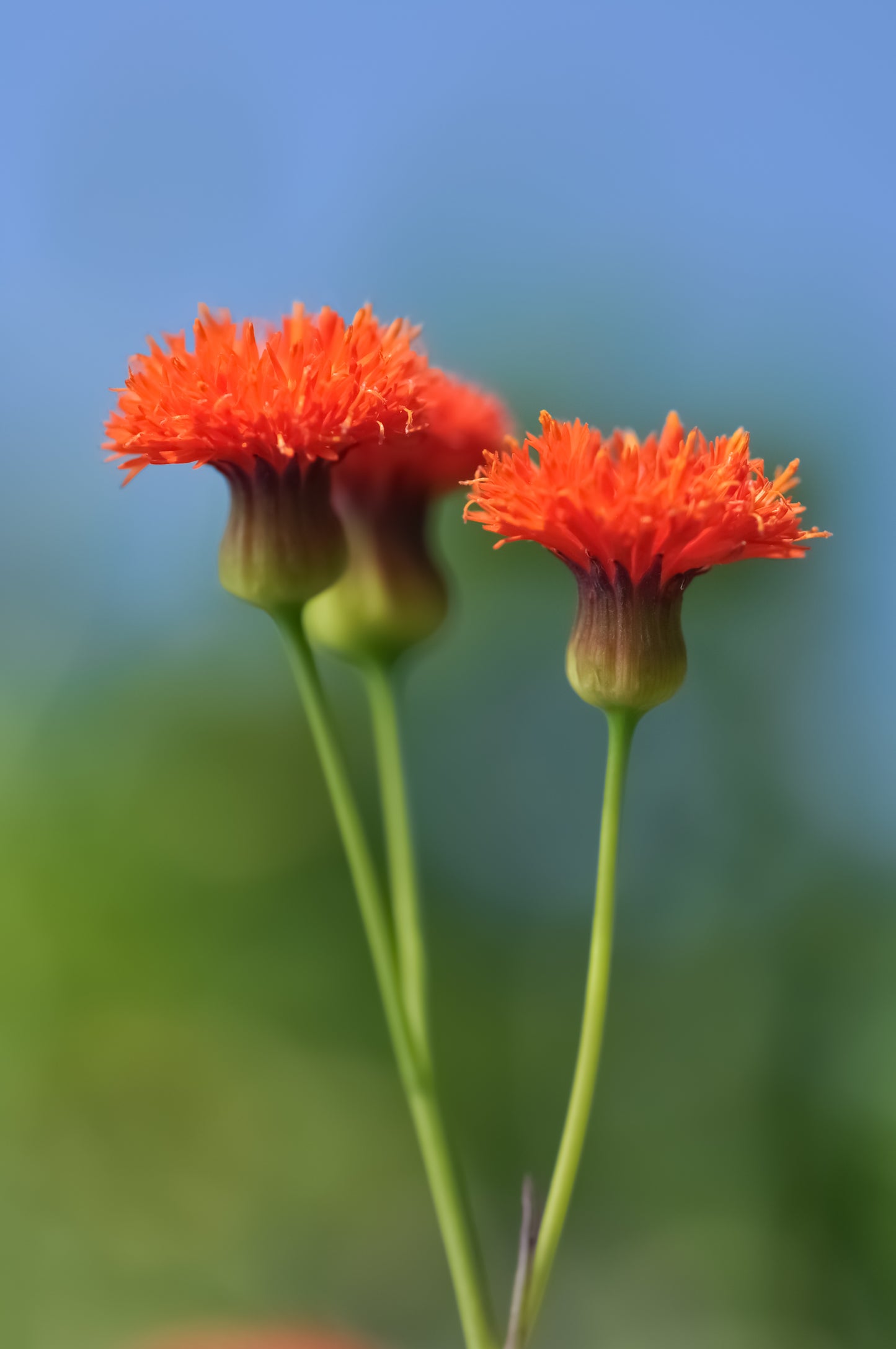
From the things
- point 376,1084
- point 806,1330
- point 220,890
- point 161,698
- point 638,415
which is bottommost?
point 806,1330

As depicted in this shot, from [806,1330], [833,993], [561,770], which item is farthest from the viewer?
[561,770]

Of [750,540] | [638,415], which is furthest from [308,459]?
[638,415]

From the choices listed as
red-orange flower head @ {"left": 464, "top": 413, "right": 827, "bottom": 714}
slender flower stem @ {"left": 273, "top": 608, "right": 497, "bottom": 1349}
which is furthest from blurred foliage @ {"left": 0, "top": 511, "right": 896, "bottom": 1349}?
red-orange flower head @ {"left": 464, "top": 413, "right": 827, "bottom": 714}

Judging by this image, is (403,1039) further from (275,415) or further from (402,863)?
(275,415)

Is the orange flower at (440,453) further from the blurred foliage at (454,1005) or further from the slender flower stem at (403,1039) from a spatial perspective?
the blurred foliage at (454,1005)

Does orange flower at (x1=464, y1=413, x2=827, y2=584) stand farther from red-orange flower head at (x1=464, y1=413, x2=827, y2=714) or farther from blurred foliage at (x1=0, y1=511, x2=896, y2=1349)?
blurred foliage at (x1=0, y1=511, x2=896, y2=1349)

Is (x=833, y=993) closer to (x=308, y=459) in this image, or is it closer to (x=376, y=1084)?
(x=376, y=1084)
